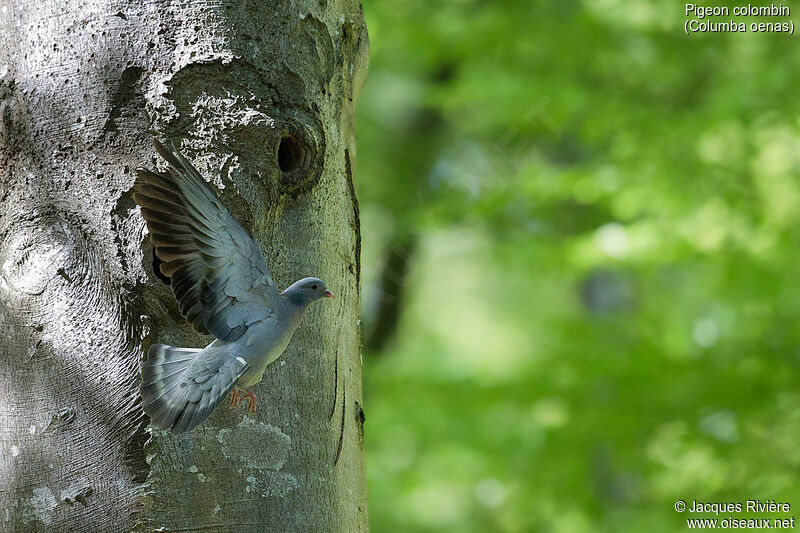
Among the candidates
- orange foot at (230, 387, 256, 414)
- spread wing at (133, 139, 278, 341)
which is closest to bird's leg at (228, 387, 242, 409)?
orange foot at (230, 387, 256, 414)

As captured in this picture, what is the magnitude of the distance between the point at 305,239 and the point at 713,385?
317cm

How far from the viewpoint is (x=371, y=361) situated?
5684 millimetres

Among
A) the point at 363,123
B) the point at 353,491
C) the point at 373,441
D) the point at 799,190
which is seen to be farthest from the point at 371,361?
the point at 353,491

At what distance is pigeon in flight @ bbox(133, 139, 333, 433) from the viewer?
Result: 1015 millimetres

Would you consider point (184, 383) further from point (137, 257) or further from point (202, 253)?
point (137, 257)

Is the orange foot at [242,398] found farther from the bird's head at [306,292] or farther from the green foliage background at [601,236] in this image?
the green foliage background at [601,236]

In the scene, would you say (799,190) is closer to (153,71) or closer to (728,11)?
(728,11)

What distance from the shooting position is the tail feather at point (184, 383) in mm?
1010

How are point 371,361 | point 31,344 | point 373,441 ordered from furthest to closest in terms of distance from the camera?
point 371,361 < point 373,441 < point 31,344

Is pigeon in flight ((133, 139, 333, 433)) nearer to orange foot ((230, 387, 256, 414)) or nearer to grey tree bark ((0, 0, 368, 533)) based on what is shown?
orange foot ((230, 387, 256, 414))

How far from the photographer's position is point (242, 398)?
122 cm

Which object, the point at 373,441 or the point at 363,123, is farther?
the point at 363,123

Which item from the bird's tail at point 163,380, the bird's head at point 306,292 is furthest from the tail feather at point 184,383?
the bird's head at point 306,292

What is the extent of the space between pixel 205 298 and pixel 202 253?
0.07 m
